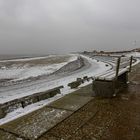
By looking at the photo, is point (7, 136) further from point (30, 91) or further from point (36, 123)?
point (30, 91)

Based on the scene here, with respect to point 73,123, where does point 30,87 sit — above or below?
below

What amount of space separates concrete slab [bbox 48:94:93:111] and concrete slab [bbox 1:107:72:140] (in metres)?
0.40

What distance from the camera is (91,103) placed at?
21.3 ft

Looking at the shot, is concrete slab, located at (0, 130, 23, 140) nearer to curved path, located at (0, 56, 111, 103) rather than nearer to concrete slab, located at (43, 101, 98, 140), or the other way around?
concrete slab, located at (43, 101, 98, 140)

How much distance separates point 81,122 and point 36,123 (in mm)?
1074

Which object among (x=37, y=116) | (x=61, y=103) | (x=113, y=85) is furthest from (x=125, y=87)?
(x=37, y=116)

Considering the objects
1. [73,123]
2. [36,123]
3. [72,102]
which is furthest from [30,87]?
[73,123]

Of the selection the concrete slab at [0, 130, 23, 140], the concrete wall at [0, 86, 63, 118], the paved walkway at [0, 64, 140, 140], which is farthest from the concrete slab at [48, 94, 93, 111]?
the concrete slab at [0, 130, 23, 140]

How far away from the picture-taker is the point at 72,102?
6.69 meters

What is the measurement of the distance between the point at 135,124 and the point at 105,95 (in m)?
2.53

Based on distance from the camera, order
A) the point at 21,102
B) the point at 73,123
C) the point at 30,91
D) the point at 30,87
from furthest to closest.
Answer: the point at 30,87
the point at 30,91
the point at 21,102
the point at 73,123

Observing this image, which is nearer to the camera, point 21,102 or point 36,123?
point 36,123

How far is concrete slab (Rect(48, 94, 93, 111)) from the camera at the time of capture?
6.14 meters

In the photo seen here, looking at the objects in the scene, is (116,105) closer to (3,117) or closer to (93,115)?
(93,115)
